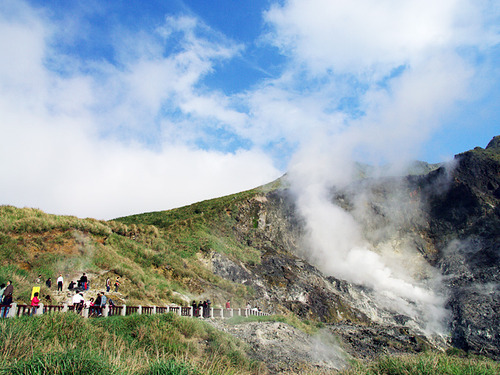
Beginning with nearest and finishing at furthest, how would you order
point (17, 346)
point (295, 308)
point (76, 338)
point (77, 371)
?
point (77, 371), point (17, 346), point (76, 338), point (295, 308)

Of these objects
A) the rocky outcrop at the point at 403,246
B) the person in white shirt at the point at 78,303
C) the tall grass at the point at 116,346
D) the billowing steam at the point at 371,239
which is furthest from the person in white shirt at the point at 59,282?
the billowing steam at the point at 371,239

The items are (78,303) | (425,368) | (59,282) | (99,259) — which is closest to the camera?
(425,368)

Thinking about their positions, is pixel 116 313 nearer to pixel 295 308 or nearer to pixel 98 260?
pixel 98 260

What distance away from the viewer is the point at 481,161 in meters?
77.3

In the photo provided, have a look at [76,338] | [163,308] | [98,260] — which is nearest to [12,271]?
[98,260]

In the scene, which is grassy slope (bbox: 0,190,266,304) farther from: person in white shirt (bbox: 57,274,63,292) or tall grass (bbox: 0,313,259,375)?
tall grass (bbox: 0,313,259,375)

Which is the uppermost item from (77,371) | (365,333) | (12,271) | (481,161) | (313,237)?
(481,161)

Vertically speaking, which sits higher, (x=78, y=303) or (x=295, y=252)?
(x=295, y=252)

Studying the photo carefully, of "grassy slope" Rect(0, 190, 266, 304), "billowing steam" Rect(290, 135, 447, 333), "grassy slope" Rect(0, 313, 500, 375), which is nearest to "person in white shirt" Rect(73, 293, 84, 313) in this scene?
"grassy slope" Rect(0, 313, 500, 375)

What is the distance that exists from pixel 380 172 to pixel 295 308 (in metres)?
62.3

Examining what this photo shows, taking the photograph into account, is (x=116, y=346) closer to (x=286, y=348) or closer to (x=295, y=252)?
(x=286, y=348)

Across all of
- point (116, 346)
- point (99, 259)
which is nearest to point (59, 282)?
point (99, 259)

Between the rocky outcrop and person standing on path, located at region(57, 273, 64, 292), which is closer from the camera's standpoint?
person standing on path, located at region(57, 273, 64, 292)

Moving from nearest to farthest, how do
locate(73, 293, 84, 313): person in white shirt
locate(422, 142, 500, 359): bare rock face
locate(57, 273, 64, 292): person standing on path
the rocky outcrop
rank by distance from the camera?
locate(73, 293, 84, 313): person in white shirt < locate(57, 273, 64, 292): person standing on path < the rocky outcrop < locate(422, 142, 500, 359): bare rock face
